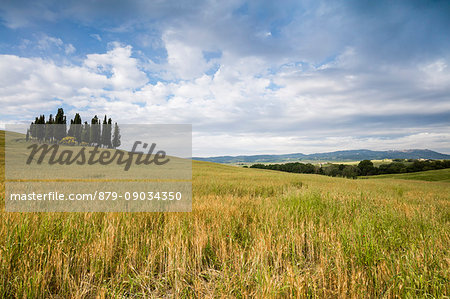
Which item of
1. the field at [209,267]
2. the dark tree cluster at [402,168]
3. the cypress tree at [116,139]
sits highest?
the cypress tree at [116,139]

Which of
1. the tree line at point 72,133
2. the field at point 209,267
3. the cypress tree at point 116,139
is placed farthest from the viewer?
the cypress tree at point 116,139

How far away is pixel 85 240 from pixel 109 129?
3287 inches

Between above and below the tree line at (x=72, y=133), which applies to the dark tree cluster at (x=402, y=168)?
below

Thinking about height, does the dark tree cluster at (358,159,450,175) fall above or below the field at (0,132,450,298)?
below

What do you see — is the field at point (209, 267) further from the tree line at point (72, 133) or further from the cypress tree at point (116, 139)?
the cypress tree at point (116, 139)

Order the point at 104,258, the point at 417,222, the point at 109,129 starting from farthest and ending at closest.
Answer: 1. the point at 109,129
2. the point at 417,222
3. the point at 104,258

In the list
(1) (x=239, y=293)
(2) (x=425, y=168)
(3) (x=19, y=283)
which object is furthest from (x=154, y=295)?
(2) (x=425, y=168)

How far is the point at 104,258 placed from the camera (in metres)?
2.68

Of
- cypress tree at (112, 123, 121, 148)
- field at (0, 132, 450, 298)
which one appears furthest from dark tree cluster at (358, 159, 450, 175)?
cypress tree at (112, 123, 121, 148)

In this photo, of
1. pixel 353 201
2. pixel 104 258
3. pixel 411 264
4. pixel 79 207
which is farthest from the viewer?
pixel 353 201

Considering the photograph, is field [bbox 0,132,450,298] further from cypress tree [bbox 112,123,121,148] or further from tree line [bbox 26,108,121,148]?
cypress tree [bbox 112,123,121,148]

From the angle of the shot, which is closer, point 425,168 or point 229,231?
point 229,231

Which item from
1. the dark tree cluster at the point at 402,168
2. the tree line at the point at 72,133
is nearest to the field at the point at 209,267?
the tree line at the point at 72,133

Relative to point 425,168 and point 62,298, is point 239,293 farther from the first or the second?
point 425,168
